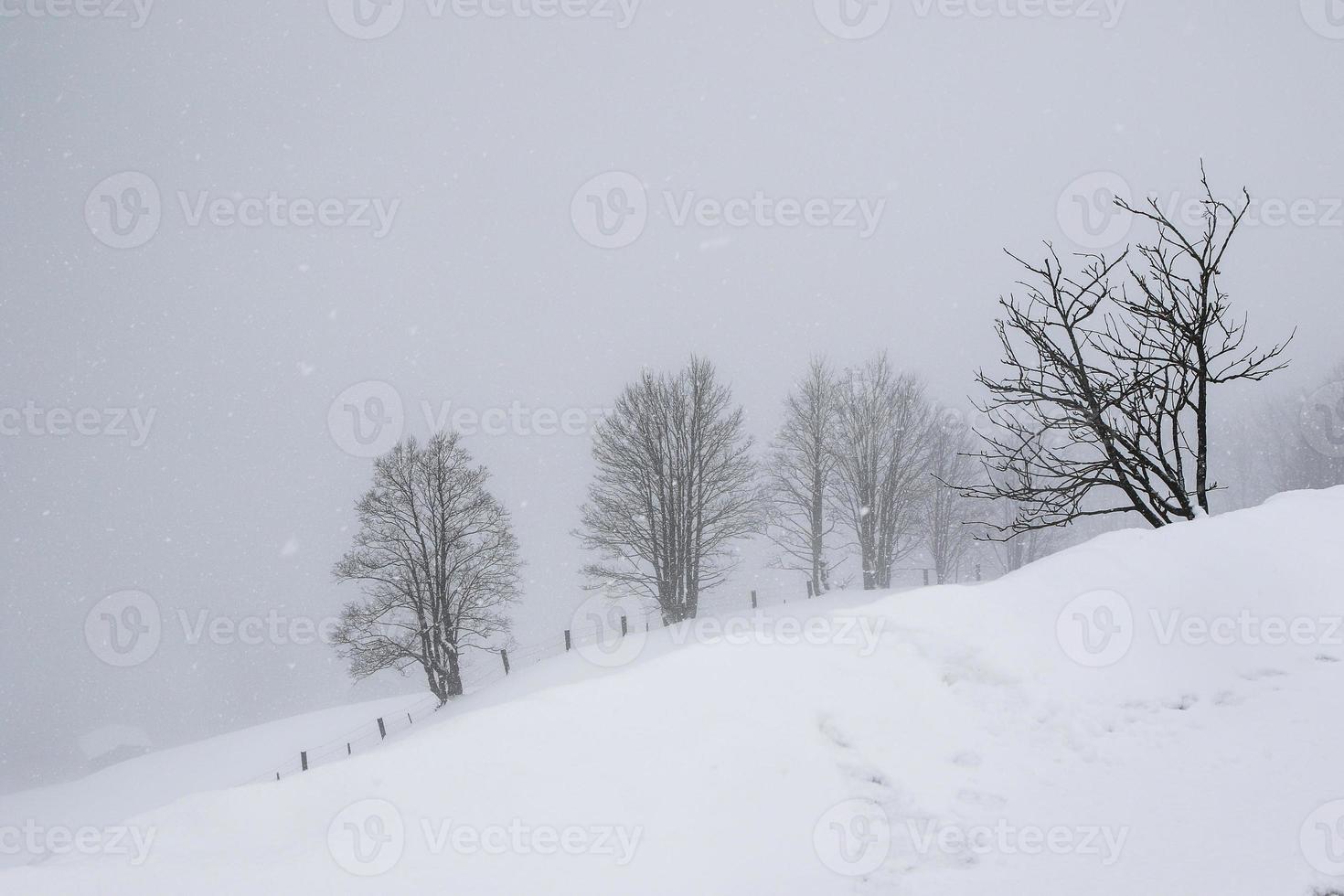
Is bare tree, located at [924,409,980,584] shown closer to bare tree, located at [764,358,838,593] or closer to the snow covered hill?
bare tree, located at [764,358,838,593]

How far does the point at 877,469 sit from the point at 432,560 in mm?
20305

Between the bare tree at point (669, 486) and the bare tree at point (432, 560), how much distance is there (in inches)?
162

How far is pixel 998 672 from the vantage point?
18.1 feet

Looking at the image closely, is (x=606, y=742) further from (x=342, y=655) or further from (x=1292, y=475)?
(x=1292, y=475)

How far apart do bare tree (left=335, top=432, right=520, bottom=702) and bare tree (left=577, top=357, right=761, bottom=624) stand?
412 cm

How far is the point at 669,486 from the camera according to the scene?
2456 centimetres

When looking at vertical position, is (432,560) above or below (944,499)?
below

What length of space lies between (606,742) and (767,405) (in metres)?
186

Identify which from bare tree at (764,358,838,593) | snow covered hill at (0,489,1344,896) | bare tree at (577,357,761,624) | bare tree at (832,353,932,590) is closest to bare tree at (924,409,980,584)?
bare tree at (832,353,932,590)

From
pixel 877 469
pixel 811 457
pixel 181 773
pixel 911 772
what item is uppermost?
pixel 811 457

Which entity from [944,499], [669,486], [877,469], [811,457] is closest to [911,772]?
[669,486]

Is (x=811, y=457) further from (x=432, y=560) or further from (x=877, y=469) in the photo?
(x=432, y=560)

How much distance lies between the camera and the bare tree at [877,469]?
27.7m

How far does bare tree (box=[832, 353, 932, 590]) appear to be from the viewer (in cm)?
2772
